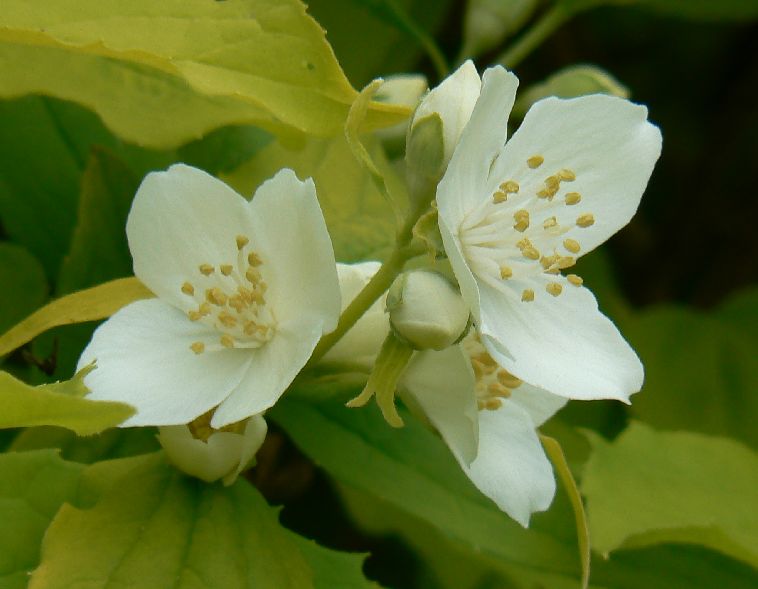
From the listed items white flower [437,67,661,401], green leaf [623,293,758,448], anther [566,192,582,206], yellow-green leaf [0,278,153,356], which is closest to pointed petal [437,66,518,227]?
white flower [437,67,661,401]

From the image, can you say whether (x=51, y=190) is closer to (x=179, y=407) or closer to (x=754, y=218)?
(x=179, y=407)

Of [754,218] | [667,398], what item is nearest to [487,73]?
[667,398]

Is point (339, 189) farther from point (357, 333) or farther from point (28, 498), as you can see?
point (28, 498)

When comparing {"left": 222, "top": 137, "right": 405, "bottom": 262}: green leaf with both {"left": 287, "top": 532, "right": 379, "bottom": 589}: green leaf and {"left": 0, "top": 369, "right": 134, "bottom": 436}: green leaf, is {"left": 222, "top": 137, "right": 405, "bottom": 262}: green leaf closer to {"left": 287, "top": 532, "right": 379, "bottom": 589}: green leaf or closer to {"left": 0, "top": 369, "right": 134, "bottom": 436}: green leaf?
{"left": 287, "top": 532, "right": 379, "bottom": 589}: green leaf

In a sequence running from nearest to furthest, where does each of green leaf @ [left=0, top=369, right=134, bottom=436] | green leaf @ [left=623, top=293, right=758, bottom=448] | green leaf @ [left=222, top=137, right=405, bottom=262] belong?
green leaf @ [left=0, top=369, right=134, bottom=436], green leaf @ [left=222, top=137, right=405, bottom=262], green leaf @ [left=623, top=293, right=758, bottom=448]

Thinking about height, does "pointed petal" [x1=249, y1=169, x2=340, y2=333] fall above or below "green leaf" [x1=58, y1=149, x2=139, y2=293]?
above

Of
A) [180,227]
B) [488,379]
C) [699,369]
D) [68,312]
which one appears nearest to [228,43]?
[180,227]
